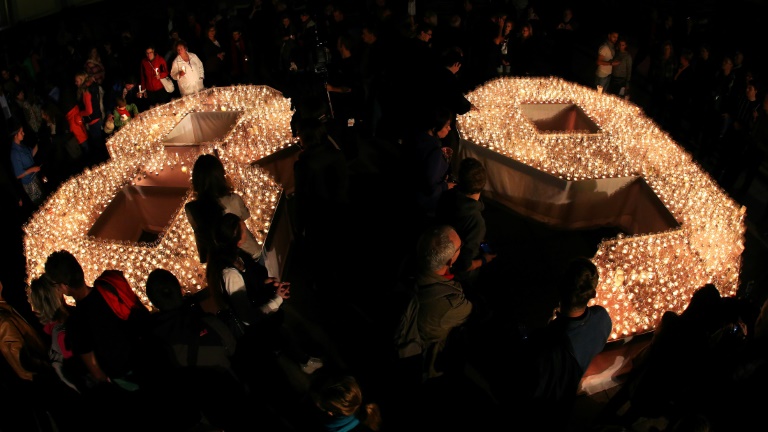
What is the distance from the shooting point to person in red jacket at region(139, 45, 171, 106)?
8180 millimetres

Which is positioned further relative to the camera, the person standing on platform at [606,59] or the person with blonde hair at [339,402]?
the person standing on platform at [606,59]

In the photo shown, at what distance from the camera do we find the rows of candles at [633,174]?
13.2 ft

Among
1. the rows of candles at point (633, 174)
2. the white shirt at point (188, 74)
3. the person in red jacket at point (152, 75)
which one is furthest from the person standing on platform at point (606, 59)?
the person in red jacket at point (152, 75)

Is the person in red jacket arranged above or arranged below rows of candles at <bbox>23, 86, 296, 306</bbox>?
above

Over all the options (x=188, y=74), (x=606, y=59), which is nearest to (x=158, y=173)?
(x=188, y=74)

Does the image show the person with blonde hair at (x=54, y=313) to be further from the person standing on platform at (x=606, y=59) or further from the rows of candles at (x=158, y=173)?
the person standing on platform at (x=606, y=59)

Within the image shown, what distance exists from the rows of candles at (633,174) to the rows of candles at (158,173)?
108 inches

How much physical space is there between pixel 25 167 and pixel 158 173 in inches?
81.5

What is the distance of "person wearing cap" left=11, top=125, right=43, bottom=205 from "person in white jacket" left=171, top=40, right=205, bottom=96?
228 centimetres

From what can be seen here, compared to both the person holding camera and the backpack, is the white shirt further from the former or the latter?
the backpack

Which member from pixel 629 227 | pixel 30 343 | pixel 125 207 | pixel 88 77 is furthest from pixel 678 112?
pixel 88 77

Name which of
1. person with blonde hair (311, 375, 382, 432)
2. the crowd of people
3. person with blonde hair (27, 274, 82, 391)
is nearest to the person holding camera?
the crowd of people

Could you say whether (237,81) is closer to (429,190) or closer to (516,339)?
(429,190)

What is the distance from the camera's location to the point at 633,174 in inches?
213
